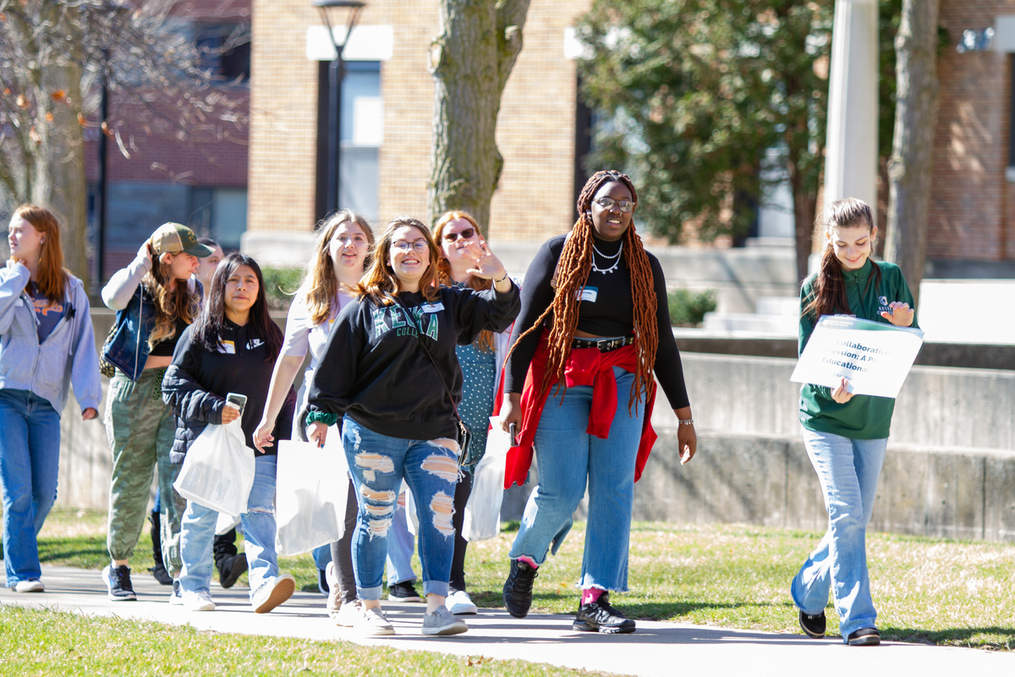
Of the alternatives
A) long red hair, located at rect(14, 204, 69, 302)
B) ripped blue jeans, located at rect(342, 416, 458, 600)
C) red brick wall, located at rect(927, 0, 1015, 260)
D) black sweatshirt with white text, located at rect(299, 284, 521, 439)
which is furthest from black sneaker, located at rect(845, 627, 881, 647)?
red brick wall, located at rect(927, 0, 1015, 260)

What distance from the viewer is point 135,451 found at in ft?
20.5

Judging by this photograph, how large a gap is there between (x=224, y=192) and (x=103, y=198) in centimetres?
1444

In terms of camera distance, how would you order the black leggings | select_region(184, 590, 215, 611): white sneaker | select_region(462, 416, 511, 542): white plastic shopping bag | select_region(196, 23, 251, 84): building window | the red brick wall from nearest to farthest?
the black leggings
select_region(184, 590, 215, 611): white sneaker
select_region(462, 416, 511, 542): white plastic shopping bag
the red brick wall
select_region(196, 23, 251, 84): building window

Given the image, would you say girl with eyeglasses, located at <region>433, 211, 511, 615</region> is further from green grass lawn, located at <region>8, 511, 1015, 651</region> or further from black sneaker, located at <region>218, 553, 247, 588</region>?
black sneaker, located at <region>218, 553, 247, 588</region>

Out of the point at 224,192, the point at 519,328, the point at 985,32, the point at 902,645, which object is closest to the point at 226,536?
the point at 519,328

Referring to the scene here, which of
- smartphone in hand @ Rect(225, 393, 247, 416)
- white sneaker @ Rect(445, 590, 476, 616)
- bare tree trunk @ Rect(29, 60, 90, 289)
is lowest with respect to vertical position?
white sneaker @ Rect(445, 590, 476, 616)

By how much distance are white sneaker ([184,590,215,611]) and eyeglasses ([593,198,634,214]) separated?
2.70 metres

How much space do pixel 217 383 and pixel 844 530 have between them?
9.74 ft

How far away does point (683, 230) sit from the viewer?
54.6 ft

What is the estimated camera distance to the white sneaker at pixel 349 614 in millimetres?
5254

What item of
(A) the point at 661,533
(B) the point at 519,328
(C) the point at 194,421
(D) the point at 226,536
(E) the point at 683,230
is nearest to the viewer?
(B) the point at 519,328

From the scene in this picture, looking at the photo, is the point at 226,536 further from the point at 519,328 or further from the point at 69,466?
the point at 69,466

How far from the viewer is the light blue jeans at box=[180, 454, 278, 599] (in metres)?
5.75

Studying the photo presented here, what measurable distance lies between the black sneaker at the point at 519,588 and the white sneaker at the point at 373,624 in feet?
2.14
